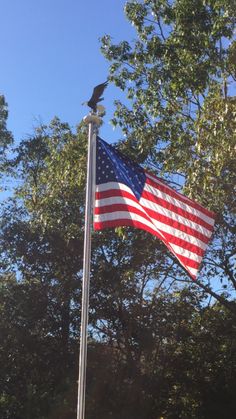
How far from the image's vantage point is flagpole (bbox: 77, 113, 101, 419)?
6227 millimetres

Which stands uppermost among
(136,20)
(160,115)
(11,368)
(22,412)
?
(136,20)

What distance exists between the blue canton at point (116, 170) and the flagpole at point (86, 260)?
14.6 inches

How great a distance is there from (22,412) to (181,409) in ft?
16.0

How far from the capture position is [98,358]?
1725cm

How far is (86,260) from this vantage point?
677 cm

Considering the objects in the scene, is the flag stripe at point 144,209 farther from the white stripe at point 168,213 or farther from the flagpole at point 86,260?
the flagpole at point 86,260

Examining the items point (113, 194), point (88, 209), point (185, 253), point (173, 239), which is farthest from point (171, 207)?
point (88, 209)

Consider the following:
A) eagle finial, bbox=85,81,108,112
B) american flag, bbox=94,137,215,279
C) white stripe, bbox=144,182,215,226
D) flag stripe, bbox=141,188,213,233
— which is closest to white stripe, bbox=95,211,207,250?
american flag, bbox=94,137,215,279

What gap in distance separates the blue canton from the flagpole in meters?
0.37

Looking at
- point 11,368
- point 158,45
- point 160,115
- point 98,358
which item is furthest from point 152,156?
point 11,368

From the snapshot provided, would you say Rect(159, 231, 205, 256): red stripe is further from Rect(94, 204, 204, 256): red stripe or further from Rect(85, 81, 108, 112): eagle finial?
Rect(85, 81, 108, 112): eagle finial

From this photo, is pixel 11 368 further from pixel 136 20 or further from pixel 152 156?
pixel 136 20

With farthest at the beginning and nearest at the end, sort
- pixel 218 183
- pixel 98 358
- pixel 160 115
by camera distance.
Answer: pixel 98 358, pixel 160 115, pixel 218 183

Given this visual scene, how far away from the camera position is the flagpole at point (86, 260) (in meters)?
6.23
